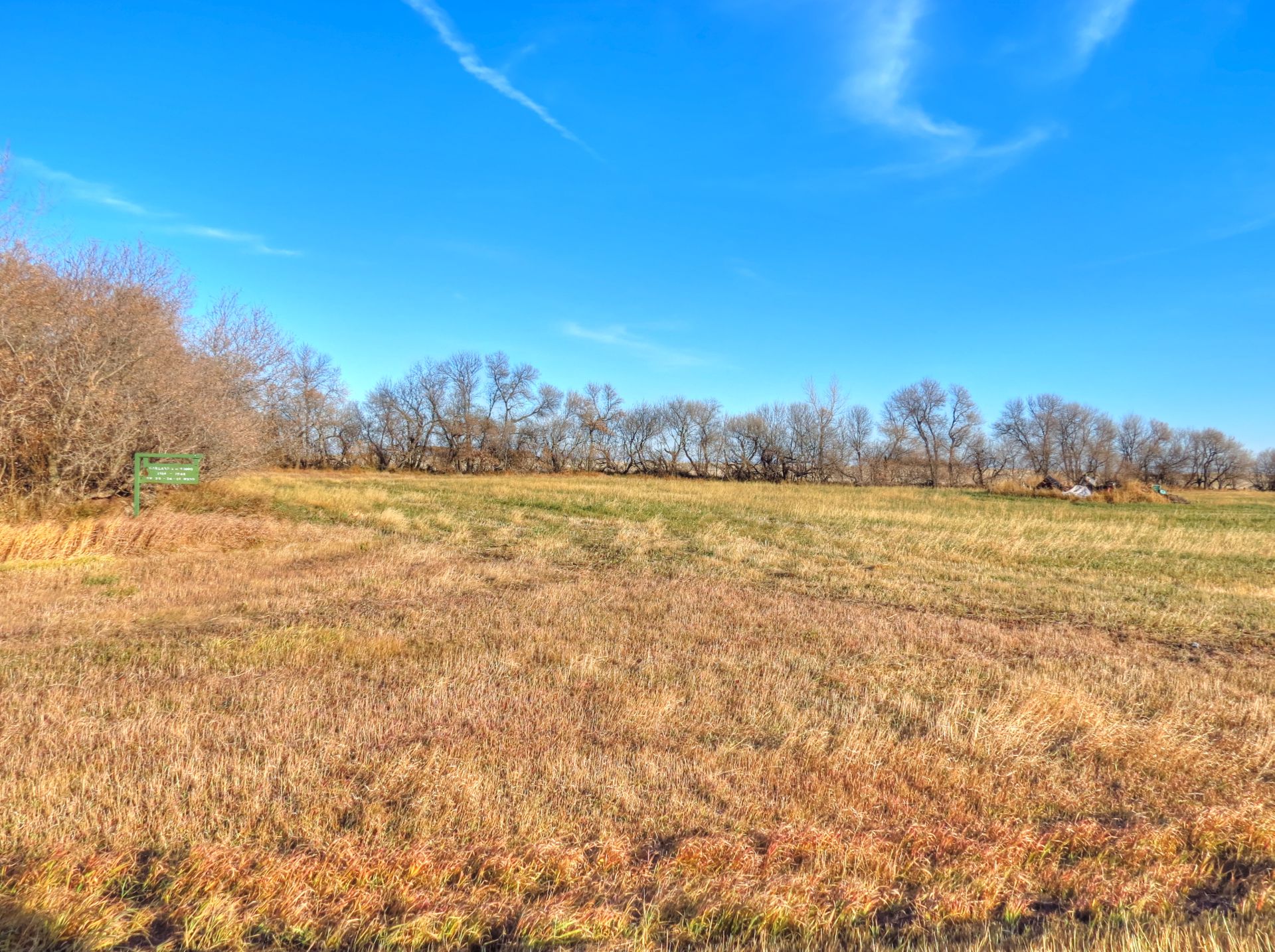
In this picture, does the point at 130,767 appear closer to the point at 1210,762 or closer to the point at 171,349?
the point at 1210,762

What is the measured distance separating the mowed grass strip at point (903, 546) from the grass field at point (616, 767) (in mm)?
675

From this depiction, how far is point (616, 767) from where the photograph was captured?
4.10m

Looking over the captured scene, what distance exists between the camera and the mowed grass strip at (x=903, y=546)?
1038 centimetres

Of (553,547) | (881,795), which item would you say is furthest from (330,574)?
(881,795)

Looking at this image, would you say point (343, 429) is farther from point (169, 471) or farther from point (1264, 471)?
point (1264, 471)

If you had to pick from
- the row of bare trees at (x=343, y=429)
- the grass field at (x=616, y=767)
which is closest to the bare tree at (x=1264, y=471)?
the row of bare trees at (x=343, y=429)

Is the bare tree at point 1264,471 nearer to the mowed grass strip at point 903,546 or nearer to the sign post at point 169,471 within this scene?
the mowed grass strip at point 903,546

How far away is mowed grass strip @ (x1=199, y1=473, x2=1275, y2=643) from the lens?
34.1ft

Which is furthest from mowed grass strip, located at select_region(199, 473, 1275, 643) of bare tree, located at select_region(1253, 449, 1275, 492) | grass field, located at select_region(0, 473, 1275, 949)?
bare tree, located at select_region(1253, 449, 1275, 492)

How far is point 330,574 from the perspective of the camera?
34.1ft

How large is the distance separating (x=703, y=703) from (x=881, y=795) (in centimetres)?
171

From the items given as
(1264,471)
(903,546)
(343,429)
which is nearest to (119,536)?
(903,546)

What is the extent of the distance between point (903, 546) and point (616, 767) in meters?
14.7

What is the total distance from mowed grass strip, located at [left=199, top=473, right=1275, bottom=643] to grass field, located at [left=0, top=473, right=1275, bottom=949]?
2.22ft
